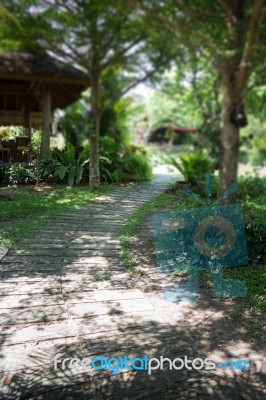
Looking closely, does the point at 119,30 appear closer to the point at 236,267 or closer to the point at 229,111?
the point at 229,111

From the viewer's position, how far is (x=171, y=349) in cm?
304

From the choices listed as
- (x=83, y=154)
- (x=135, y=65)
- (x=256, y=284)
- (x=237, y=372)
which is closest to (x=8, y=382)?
(x=237, y=372)

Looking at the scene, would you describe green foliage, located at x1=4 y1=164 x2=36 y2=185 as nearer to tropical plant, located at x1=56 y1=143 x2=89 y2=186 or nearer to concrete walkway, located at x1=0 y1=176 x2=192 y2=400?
tropical plant, located at x1=56 y1=143 x2=89 y2=186

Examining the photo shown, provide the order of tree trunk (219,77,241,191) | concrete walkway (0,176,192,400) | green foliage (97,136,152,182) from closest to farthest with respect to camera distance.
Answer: concrete walkway (0,176,192,400) → tree trunk (219,77,241,191) → green foliage (97,136,152,182)

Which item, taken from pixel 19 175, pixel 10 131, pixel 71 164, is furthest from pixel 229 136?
pixel 10 131

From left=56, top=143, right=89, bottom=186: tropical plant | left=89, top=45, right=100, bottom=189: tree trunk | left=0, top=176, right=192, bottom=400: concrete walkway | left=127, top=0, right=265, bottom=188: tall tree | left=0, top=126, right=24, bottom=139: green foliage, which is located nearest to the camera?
left=0, top=176, right=192, bottom=400: concrete walkway

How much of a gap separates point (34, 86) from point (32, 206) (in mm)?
8188

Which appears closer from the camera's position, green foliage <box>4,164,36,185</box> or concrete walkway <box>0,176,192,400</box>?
concrete walkway <box>0,176,192,400</box>

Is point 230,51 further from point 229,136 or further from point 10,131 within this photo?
point 10,131

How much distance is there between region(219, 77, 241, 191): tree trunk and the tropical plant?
4434 mm

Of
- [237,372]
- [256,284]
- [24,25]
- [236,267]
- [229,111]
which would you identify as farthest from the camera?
[24,25]

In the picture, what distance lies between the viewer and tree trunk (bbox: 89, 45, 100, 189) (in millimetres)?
9500

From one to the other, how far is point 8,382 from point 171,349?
1348 mm

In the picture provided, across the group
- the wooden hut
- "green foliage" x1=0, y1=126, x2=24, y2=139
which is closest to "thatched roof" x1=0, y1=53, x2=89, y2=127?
the wooden hut
